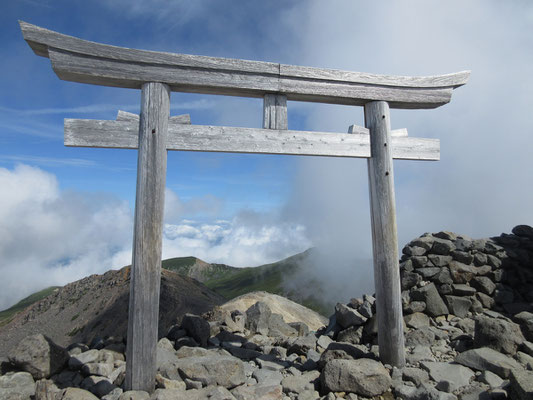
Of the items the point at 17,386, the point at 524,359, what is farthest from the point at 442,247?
the point at 17,386

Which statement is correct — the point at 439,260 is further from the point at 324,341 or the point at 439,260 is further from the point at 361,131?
the point at 361,131

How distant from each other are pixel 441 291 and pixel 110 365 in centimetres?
864

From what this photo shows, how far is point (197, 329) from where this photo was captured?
8.38 m

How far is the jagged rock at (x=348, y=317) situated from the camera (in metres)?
8.84

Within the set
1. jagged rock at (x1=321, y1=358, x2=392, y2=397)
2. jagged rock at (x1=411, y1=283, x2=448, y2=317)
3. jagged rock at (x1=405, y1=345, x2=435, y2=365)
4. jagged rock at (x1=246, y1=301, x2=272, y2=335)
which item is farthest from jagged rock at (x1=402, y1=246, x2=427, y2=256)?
jagged rock at (x1=321, y1=358, x2=392, y2=397)

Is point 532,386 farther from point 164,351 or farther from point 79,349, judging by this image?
point 79,349

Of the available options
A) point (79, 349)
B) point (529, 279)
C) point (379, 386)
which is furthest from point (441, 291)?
point (79, 349)

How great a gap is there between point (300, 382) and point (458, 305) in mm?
5788

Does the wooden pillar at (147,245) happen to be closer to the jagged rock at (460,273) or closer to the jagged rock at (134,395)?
the jagged rock at (134,395)

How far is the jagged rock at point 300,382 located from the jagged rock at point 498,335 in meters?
3.64

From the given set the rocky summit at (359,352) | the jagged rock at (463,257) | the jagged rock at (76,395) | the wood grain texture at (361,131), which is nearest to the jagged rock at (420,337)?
the rocky summit at (359,352)

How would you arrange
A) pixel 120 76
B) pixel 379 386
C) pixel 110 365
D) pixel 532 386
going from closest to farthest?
pixel 532 386, pixel 379 386, pixel 120 76, pixel 110 365

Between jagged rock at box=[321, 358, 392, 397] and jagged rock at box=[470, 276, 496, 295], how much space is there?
5.75 m

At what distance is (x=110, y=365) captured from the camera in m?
6.87
